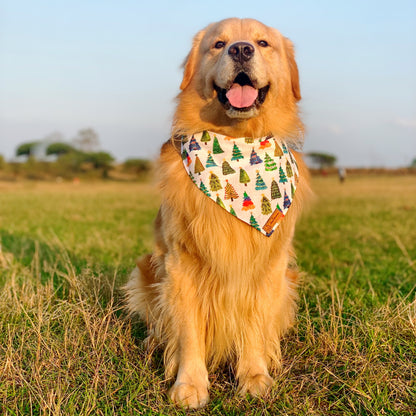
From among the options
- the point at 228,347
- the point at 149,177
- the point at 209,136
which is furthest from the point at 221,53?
the point at 228,347

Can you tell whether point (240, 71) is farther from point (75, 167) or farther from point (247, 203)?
point (75, 167)

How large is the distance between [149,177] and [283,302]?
115 centimetres

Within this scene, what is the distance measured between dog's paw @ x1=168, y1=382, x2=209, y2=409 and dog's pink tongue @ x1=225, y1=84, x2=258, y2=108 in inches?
61.4

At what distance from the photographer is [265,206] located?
2.51 m

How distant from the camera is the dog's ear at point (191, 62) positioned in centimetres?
266

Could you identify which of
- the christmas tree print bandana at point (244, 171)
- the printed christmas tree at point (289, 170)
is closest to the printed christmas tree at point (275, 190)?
the christmas tree print bandana at point (244, 171)

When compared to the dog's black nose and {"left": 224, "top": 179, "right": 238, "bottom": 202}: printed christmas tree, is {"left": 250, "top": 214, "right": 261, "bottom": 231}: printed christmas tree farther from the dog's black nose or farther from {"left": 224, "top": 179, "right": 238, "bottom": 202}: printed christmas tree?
the dog's black nose

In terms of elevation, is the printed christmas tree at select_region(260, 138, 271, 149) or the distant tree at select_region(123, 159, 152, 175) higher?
the printed christmas tree at select_region(260, 138, 271, 149)

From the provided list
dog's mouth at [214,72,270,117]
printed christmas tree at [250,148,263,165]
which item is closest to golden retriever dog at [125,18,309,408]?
dog's mouth at [214,72,270,117]

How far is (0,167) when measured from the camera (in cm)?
3055

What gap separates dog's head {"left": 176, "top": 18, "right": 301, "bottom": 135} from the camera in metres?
2.39

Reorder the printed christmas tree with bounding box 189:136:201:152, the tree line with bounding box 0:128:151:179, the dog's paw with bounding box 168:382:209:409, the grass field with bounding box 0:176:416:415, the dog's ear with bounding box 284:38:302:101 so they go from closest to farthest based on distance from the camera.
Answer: the grass field with bounding box 0:176:416:415, the dog's paw with bounding box 168:382:209:409, the printed christmas tree with bounding box 189:136:201:152, the dog's ear with bounding box 284:38:302:101, the tree line with bounding box 0:128:151:179

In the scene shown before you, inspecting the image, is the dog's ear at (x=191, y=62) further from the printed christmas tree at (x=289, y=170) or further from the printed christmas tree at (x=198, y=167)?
the printed christmas tree at (x=289, y=170)

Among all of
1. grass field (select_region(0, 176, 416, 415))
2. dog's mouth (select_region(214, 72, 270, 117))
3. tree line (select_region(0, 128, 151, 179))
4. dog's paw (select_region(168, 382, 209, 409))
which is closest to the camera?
grass field (select_region(0, 176, 416, 415))
